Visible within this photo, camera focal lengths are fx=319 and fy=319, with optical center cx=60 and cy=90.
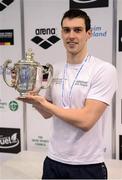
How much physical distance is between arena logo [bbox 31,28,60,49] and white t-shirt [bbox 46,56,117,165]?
1291 millimetres

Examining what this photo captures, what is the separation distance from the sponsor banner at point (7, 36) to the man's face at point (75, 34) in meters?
1.46

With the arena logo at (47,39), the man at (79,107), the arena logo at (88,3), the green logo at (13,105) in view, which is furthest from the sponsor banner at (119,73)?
the man at (79,107)

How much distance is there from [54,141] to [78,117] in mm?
199

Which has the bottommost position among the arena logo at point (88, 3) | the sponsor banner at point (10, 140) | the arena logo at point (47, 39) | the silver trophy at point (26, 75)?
the sponsor banner at point (10, 140)

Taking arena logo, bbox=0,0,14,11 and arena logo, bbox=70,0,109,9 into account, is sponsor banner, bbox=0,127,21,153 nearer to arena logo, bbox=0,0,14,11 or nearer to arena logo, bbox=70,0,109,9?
arena logo, bbox=0,0,14,11

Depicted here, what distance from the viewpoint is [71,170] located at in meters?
1.46

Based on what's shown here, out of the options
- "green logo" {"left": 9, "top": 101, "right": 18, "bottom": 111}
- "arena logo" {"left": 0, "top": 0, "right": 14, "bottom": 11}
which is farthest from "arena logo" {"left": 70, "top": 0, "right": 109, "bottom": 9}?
"green logo" {"left": 9, "top": 101, "right": 18, "bottom": 111}

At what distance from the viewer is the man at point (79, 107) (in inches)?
55.4

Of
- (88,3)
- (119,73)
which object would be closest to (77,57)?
(119,73)

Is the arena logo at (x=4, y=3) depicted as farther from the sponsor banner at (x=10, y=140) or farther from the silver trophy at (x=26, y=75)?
the silver trophy at (x=26, y=75)

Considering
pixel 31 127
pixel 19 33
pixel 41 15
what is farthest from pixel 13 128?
pixel 41 15

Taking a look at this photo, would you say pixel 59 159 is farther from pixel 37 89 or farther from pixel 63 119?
pixel 37 89

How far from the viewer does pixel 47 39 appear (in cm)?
277

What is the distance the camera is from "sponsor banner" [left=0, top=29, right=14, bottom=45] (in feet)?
9.42
